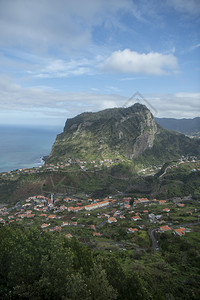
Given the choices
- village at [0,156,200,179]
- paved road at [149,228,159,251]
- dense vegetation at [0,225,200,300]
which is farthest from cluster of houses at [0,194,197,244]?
village at [0,156,200,179]

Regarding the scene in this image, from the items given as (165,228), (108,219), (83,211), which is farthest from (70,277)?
(83,211)

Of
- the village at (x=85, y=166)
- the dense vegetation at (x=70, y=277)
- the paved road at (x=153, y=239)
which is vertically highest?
the dense vegetation at (x=70, y=277)

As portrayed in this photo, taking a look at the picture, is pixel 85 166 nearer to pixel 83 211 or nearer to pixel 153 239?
pixel 83 211

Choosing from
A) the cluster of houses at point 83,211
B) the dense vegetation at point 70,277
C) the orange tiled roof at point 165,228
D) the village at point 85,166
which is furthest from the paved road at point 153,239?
the village at point 85,166

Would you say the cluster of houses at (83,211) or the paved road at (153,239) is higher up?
the paved road at (153,239)

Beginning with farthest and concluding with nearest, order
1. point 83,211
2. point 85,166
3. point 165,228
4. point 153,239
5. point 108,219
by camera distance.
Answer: point 85,166
point 83,211
point 108,219
point 165,228
point 153,239

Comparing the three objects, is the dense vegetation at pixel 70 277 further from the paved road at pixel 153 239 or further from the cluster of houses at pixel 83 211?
the cluster of houses at pixel 83 211

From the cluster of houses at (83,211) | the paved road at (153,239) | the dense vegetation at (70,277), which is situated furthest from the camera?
the cluster of houses at (83,211)

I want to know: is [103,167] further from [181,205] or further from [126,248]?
[126,248]
